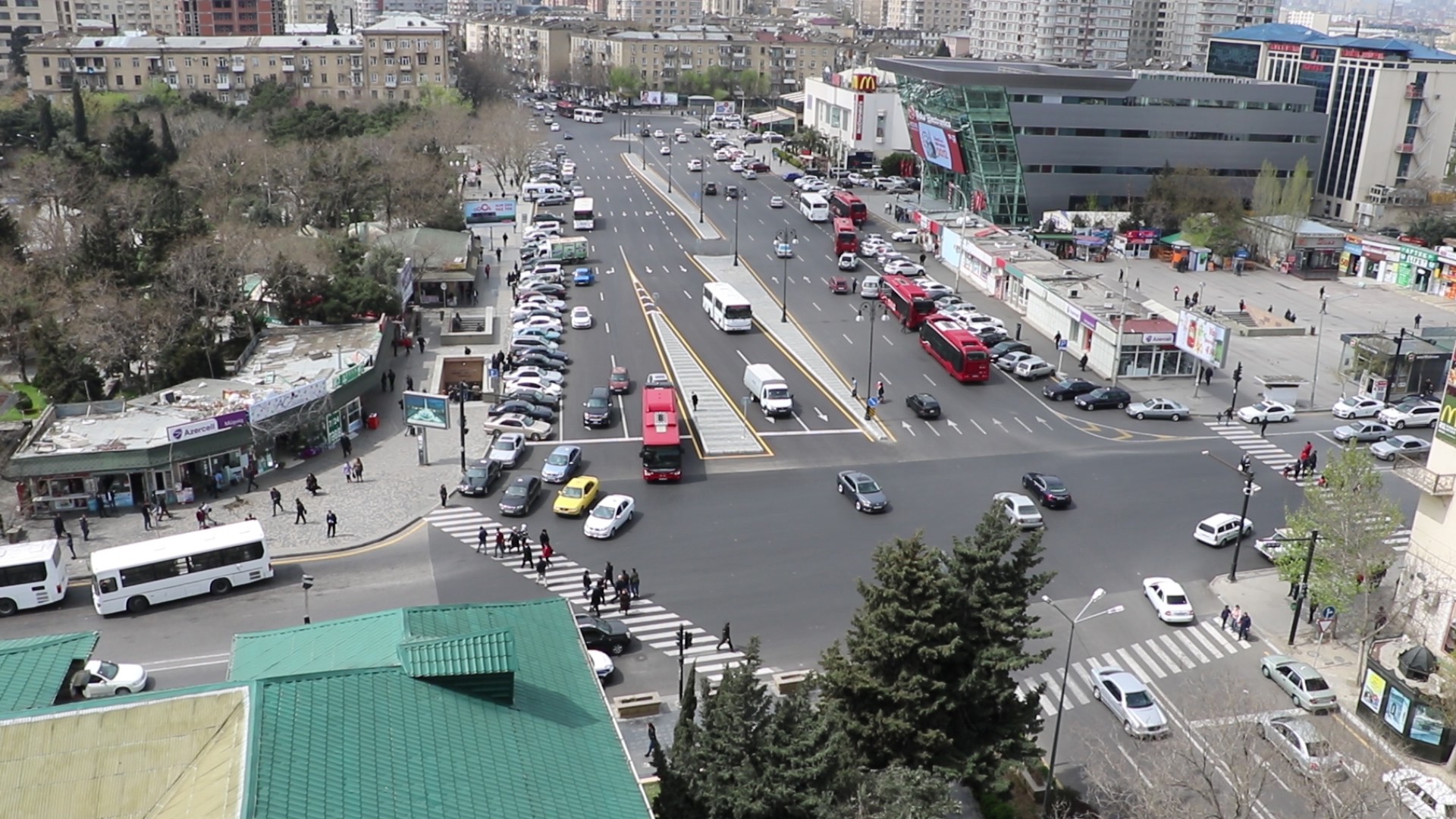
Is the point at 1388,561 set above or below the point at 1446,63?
below

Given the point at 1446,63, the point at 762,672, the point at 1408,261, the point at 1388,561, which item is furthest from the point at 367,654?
the point at 1446,63

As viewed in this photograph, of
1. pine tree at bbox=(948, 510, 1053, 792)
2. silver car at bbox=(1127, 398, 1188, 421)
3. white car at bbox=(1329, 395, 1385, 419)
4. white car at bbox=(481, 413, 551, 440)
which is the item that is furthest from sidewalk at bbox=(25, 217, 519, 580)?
white car at bbox=(1329, 395, 1385, 419)

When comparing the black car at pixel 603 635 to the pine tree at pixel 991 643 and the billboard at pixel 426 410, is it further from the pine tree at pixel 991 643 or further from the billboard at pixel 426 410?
the billboard at pixel 426 410

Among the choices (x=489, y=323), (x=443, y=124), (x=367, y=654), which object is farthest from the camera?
(x=443, y=124)

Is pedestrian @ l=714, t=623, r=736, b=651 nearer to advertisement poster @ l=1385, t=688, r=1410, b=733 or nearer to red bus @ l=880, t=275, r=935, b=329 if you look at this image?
advertisement poster @ l=1385, t=688, r=1410, b=733

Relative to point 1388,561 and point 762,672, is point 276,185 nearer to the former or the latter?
point 762,672

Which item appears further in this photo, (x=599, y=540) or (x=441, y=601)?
(x=599, y=540)

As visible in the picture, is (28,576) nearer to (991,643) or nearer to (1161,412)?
(991,643)
